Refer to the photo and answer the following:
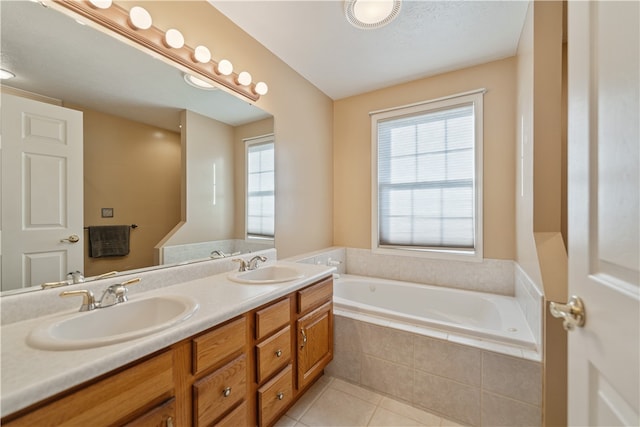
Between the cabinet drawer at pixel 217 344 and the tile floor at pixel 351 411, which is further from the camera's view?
the tile floor at pixel 351 411

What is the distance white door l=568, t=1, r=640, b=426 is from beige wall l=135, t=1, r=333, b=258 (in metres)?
1.82

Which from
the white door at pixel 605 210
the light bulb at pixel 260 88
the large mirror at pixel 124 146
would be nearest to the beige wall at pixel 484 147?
the light bulb at pixel 260 88

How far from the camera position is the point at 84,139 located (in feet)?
3.64

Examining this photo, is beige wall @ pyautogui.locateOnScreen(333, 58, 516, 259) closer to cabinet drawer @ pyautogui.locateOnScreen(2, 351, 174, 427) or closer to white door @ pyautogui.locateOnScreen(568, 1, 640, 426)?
white door @ pyautogui.locateOnScreen(568, 1, 640, 426)

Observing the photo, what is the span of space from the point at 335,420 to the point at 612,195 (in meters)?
1.71

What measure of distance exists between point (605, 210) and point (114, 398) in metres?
1.31

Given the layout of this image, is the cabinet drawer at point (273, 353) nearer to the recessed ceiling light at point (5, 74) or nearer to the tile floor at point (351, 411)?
the tile floor at point (351, 411)

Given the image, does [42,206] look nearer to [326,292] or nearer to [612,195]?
[326,292]

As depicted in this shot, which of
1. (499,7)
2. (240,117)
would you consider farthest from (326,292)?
(499,7)

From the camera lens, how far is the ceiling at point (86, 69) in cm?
98

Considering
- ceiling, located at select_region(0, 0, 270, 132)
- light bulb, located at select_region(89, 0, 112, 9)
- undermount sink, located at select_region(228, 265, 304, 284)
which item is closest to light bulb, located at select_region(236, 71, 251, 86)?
ceiling, located at select_region(0, 0, 270, 132)

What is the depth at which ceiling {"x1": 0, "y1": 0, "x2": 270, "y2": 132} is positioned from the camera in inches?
38.7

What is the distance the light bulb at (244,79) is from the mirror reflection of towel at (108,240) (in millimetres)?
1204

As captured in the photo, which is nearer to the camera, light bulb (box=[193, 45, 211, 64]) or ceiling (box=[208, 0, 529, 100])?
light bulb (box=[193, 45, 211, 64])
